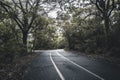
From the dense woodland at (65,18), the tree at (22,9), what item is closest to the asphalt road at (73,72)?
the dense woodland at (65,18)

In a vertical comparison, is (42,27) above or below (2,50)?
above

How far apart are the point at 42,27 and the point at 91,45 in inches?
469

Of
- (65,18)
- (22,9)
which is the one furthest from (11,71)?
(65,18)

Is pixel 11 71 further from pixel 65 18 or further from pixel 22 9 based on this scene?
pixel 65 18

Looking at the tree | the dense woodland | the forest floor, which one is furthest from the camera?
the tree

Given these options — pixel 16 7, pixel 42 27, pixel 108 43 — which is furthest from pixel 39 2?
pixel 108 43

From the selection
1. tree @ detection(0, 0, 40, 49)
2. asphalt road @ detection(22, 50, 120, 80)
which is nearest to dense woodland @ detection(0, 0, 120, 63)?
tree @ detection(0, 0, 40, 49)

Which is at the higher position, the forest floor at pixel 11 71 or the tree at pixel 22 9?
the tree at pixel 22 9

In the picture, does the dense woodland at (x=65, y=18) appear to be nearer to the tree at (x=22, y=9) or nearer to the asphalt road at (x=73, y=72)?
the tree at (x=22, y=9)

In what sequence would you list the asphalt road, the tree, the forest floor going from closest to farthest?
1. the asphalt road
2. the forest floor
3. the tree

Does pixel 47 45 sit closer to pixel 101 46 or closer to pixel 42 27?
pixel 42 27

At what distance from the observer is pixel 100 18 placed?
3244cm

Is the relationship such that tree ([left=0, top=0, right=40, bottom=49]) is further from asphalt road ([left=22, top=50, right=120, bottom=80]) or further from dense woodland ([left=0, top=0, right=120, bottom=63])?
asphalt road ([left=22, top=50, right=120, bottom=80])

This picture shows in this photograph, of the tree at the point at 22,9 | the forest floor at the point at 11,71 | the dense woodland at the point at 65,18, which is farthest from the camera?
the tree at the point at 22,9
